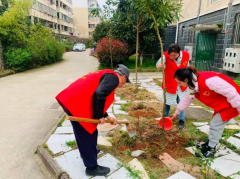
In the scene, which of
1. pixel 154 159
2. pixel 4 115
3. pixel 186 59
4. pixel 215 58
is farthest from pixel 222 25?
pixel 4 115

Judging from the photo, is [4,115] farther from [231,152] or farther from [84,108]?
[231,152]

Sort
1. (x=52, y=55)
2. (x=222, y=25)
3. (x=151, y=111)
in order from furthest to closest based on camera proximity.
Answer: (x=52, y=55)
(x=222, y=25)
(x=151, y=111)

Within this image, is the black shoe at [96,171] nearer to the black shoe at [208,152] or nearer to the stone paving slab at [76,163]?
the stone paving slab at [76,163]

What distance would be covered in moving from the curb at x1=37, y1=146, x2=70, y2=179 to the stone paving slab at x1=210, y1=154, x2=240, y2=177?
1835mm

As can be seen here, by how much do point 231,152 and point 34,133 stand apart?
3.32 m

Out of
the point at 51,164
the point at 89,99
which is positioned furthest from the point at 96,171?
the point at 89,99

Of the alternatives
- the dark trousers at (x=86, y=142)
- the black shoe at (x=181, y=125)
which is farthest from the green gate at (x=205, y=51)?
the dark trousers at (x=86, y=142)

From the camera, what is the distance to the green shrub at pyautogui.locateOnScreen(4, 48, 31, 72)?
1005 cm

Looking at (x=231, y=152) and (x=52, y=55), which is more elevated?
(x=52, y=55)

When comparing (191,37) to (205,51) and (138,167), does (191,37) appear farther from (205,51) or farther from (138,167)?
(138,167)

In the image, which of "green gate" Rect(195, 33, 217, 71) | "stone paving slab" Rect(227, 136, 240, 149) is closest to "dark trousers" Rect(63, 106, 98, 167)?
"stone paving slab" Rect(227, 136, 240, 149)

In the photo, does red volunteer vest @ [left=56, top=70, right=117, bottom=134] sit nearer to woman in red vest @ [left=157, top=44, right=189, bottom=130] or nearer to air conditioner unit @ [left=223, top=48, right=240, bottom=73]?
woman in red vest @ [left=157, top=44, right=189, bottom=130]

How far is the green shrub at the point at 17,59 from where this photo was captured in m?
10.0

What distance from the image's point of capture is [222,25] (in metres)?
7.46
